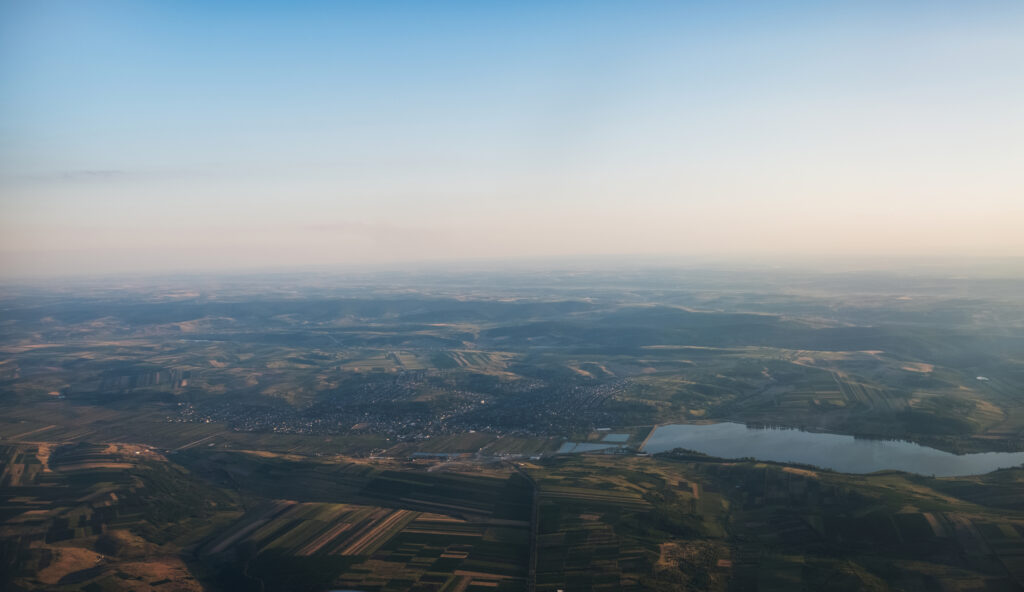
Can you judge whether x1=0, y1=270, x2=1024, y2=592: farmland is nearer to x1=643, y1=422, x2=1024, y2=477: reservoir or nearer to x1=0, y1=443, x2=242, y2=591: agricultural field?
x1=0, y1=443, x2=242, y2=591: agricultural field

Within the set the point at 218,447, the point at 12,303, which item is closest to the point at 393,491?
the point at 218,447

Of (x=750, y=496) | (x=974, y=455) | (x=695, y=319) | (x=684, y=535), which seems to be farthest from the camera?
(x=695, y=319)

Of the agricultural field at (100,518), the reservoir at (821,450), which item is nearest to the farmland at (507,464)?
the agricultural field at (100,518)

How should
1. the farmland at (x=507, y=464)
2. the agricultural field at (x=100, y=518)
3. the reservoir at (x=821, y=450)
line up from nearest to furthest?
the agricultural field at (x=100, y=518), the farmland at (x=507, y=464), the reservoir at (x=821, y=450)

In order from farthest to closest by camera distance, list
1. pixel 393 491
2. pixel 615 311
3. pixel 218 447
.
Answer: pixel 615 311, pixel 218 447, pixel 393 491

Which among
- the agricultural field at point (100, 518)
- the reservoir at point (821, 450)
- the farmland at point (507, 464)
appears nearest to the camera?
the agricultural field at point (100, 518)

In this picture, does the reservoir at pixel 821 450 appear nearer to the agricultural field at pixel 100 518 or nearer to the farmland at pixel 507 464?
the farmland at pixel 507 464

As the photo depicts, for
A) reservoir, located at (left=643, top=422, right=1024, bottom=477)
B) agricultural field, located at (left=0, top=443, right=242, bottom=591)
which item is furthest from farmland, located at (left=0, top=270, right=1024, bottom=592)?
reservoir, located at (left=643, top=422, right=1024, bottom=477)

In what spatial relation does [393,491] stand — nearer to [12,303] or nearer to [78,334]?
[78,334]
